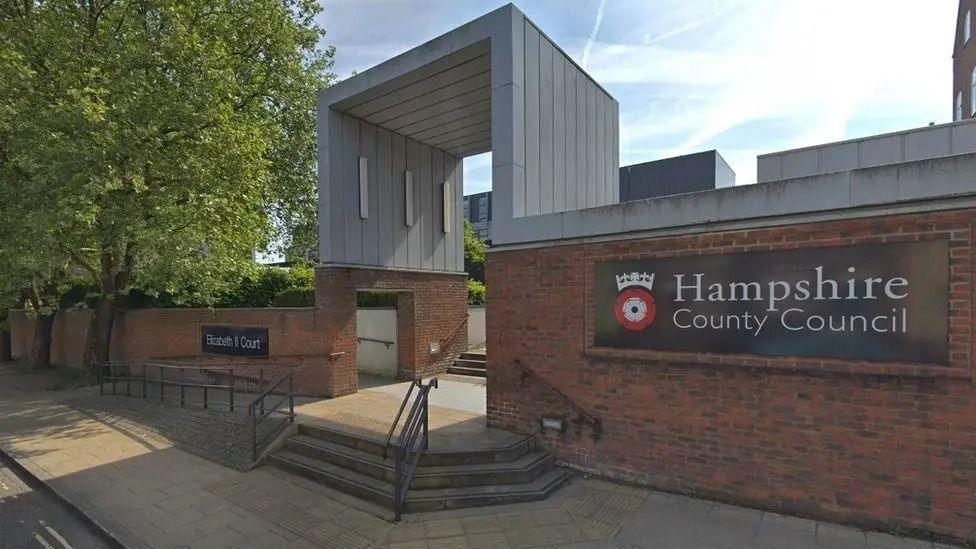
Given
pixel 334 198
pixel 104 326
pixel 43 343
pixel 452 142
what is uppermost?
pixel 452 142

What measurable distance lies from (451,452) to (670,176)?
21.8 m

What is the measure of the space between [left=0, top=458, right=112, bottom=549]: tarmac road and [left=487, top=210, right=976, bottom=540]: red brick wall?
15.2 ft

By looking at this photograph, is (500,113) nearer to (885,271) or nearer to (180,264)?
(885,271)

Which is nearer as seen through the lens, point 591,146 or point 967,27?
point 591,146

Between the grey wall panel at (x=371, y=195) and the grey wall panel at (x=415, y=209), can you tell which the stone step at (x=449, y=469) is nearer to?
the grey wall panel at (x=371, y=195)

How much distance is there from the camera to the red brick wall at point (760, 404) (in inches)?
161

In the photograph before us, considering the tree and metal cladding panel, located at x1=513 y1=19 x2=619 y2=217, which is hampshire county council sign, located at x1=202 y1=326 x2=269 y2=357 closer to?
the tree

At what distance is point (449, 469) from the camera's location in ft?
17.9

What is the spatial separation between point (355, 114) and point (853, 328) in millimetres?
8125

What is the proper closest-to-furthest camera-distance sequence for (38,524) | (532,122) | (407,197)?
(38,524)
(532,122)
(407,197)

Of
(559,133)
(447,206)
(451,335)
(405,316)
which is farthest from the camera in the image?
(451,335)

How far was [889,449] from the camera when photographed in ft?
14.1

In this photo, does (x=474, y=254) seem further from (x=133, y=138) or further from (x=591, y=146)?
(x=133, y=138)

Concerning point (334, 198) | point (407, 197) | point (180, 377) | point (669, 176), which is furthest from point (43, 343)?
point (669, 176)
